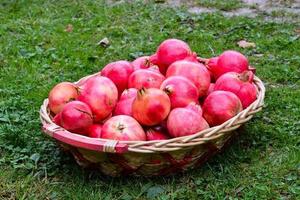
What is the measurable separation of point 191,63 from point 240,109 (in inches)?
→ 12.9

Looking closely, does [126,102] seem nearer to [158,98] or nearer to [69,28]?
[158,98]

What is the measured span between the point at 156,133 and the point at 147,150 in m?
0.21

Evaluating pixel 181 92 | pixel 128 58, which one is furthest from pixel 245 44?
pixel 181 92

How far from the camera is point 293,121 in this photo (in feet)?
9.43

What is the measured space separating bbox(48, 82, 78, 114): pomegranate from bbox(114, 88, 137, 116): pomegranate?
20 centimetres

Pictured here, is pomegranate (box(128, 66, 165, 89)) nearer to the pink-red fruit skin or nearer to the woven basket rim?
the pink-red fruit skin

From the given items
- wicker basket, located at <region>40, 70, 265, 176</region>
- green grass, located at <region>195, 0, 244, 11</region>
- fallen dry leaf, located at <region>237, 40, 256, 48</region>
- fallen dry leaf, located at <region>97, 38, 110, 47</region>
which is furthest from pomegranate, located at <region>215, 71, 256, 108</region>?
green grass, located at <region>195, 0, 244, 11</region>

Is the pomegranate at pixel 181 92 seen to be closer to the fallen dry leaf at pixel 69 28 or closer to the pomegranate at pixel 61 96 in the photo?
the pomegranate at pixel 61 96

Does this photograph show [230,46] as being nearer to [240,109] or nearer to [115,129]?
[240,109]

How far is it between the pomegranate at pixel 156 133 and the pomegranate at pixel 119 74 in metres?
0.36

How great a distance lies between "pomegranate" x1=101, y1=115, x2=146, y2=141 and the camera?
2297mm

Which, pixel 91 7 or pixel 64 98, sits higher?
pixel 64 98

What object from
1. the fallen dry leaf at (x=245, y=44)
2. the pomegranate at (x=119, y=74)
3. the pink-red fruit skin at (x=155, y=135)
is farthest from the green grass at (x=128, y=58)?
the pomegranate at (x=119, y=74)

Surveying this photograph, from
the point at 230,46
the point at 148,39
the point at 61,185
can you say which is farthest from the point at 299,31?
the point at 61,185
